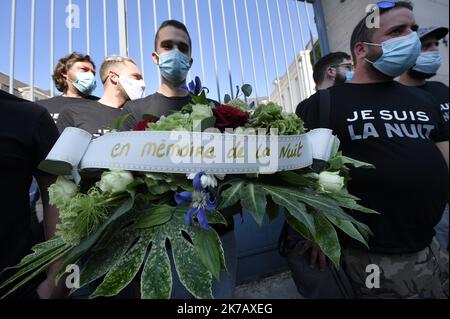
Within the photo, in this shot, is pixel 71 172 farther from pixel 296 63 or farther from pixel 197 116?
pixel 296 63

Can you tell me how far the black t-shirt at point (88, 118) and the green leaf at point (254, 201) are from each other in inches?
39.3

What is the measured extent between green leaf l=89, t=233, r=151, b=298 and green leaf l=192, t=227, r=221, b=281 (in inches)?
3.5

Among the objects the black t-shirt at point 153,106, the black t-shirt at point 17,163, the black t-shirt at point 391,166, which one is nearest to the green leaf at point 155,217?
the black t-shirt at point 17,163

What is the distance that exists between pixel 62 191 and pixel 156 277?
270 mm

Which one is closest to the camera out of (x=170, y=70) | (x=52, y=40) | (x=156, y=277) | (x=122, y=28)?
(x=156, y=277)

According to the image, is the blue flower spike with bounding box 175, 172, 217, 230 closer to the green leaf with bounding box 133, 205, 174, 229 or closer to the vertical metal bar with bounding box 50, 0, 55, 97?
the green leaf with bounding box 133, 205, 174, 229

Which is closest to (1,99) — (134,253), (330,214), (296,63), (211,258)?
(134,253)

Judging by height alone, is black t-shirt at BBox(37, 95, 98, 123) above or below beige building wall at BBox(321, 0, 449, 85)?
below

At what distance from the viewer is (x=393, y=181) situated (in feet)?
3.65

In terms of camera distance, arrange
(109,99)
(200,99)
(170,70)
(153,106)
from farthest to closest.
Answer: (109,99)
(170,70)
(153,106)
(200,99)

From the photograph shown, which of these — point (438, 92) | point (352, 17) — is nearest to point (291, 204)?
point (438, 92)

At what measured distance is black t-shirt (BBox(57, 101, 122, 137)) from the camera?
4.27 feet

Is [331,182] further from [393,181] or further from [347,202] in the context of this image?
[393,181]

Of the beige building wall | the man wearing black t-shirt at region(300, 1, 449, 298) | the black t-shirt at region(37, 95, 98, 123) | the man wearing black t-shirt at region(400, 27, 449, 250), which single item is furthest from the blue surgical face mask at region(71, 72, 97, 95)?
the beige building wall
